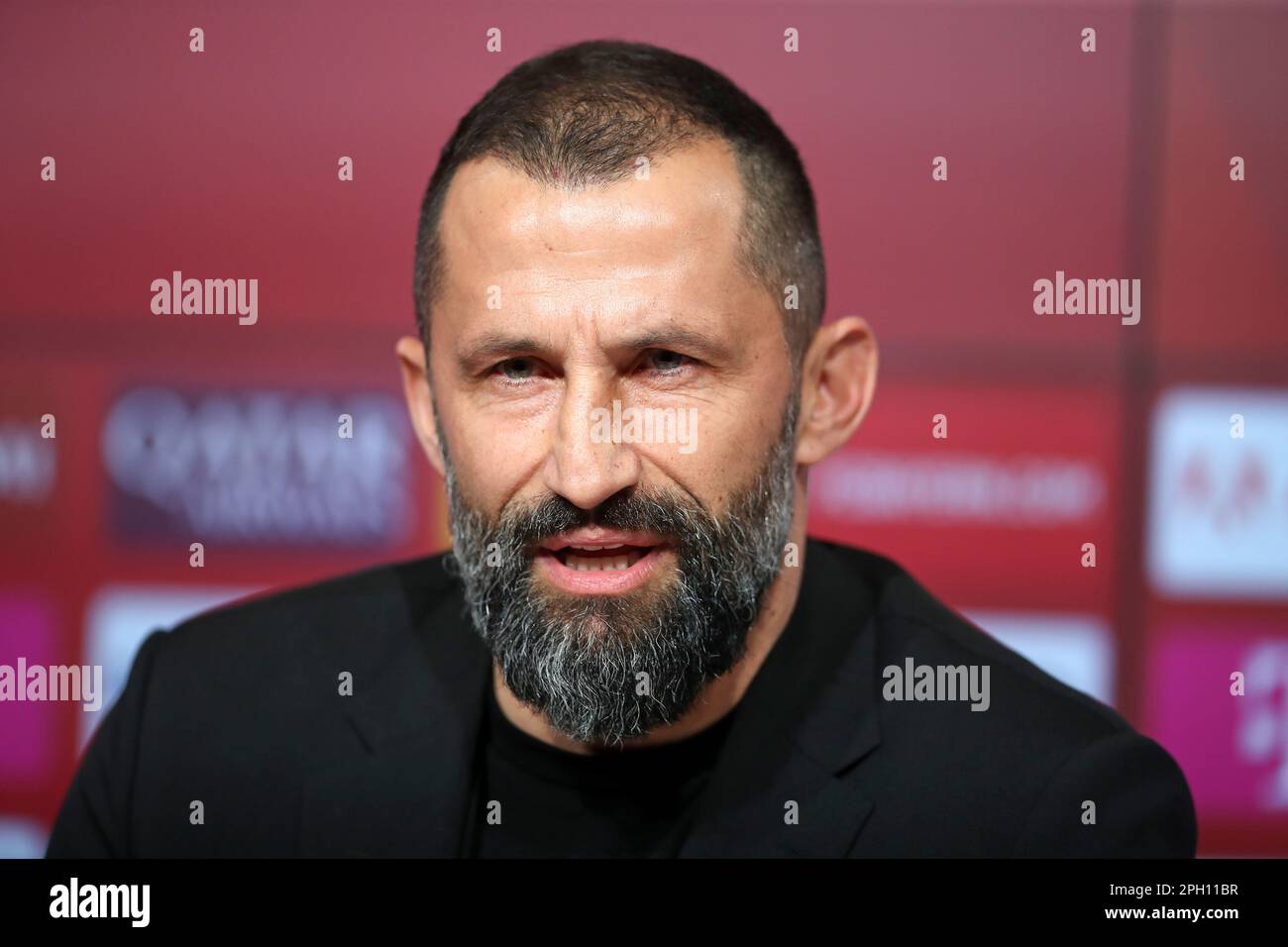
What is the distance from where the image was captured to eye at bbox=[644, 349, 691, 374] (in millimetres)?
1771

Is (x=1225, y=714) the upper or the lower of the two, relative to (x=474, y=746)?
lower

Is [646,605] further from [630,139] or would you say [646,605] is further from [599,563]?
[630,139]

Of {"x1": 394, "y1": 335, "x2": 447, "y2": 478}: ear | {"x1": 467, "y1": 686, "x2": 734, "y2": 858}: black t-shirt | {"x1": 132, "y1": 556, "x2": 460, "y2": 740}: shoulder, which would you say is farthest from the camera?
{"x1": 132, "y1": 556, "x2": 460, "y2": 740}: shoulder

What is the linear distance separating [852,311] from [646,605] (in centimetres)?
135

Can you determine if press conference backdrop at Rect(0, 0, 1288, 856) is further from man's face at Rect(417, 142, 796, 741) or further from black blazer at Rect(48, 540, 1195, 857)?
man's face at Rect(417, 142, 796, 741)

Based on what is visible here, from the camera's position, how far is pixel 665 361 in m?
1.77

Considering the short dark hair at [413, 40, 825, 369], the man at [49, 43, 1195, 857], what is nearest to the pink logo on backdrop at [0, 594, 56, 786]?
the man at [49, 43, 1195, 857]

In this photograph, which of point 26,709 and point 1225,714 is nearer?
point 1225,714

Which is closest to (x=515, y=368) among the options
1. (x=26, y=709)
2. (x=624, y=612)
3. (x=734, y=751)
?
(x=624, y=612)

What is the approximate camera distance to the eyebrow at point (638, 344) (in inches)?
67.7

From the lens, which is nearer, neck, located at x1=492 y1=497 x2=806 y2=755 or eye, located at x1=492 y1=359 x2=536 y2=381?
eye, located at x1=492 y1=359 x2=536 y2=381

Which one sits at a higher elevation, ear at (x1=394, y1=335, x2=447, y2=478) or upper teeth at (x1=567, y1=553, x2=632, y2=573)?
ear at (x1=394, y1=335, x2=447, y2=478)
